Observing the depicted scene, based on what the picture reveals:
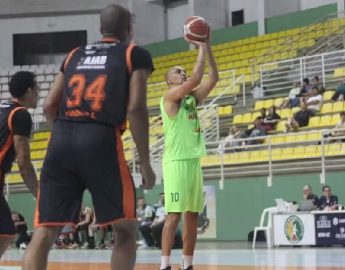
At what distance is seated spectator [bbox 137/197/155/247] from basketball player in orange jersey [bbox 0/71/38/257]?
1074 centimetres

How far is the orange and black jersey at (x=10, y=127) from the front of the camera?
5.17m

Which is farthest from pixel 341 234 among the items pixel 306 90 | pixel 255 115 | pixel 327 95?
pixel 255 115

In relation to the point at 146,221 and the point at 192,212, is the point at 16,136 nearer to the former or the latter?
the point at 192,212

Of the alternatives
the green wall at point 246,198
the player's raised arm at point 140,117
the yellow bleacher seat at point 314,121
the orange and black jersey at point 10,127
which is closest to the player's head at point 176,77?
the orange and black jersey at point 10,127

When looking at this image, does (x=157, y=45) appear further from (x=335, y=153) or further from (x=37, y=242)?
(x=37, y=242)

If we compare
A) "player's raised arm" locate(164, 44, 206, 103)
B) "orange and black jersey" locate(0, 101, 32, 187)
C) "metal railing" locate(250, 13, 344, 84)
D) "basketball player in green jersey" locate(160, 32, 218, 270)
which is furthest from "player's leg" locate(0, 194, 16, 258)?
"metal railing" locate(250, 13, 344, 84)

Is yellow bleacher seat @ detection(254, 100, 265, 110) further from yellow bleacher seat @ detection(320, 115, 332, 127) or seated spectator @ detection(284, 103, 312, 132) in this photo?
yellow bleacher seat @ detection(320, 115, 332, 127)

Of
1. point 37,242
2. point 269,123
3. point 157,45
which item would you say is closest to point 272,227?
point 269,123

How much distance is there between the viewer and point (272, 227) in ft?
49.6

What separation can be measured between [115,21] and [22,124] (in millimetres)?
1272

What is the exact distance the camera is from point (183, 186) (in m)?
6.95

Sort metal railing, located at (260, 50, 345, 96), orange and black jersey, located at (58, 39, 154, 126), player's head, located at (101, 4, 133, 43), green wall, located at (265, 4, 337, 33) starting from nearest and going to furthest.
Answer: orange and black jersey, located at (58, 39, 154, 126)
player's head, located at (101, 4, 133, 43)
metal railing, located at (260, 50, 345, 96)
green wall, located at (265, 4, 337, 33)

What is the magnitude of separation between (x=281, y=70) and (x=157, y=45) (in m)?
8.20

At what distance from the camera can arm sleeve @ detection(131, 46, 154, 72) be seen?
4.11 metres
